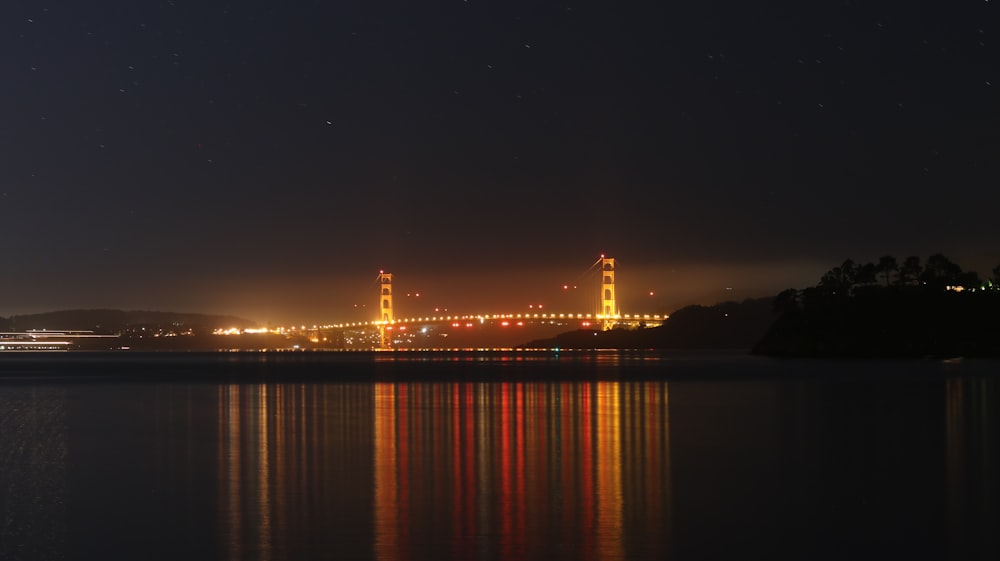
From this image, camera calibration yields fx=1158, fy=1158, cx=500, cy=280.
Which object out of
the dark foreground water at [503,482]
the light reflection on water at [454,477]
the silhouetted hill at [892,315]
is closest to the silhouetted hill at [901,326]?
the silhouetted hill at [892,315]

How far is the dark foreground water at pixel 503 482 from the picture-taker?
353 inches

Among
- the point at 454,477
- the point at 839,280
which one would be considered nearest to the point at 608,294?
the point at 839,280

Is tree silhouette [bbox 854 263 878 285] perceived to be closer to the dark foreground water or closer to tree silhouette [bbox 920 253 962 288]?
tree silhouette [bbox 920 253 962 288]

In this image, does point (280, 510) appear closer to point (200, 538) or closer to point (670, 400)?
point (200, 538)

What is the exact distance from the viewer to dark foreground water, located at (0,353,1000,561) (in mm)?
8977

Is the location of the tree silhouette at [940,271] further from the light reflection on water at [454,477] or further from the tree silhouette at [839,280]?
the light reflection on water at [454,477]

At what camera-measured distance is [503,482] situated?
1237 centimetres

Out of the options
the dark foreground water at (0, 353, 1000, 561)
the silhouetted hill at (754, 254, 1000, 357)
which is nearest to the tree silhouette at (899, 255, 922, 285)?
the silhouetted hill at (754, 254, 1000, 357)

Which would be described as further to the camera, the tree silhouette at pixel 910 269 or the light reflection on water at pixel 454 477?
the tree silhouette at pixel 910 269

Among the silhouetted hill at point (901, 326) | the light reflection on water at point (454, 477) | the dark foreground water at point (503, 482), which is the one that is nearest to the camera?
the dark foreground water at point (503, 482)

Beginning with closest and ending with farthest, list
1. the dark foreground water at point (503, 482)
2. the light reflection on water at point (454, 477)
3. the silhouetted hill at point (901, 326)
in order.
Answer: the dark foreground water at point (503, 482)
the light reflection on water at point (454, 477)
the silhouetted hill at point (901, 326)

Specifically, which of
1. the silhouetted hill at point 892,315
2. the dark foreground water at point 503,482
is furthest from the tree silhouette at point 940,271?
the dark foreground water at point 503,482

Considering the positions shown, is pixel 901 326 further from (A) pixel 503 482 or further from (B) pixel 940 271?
(A) pixel 503 482

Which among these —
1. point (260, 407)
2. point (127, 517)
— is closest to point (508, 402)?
point (260, 407)
